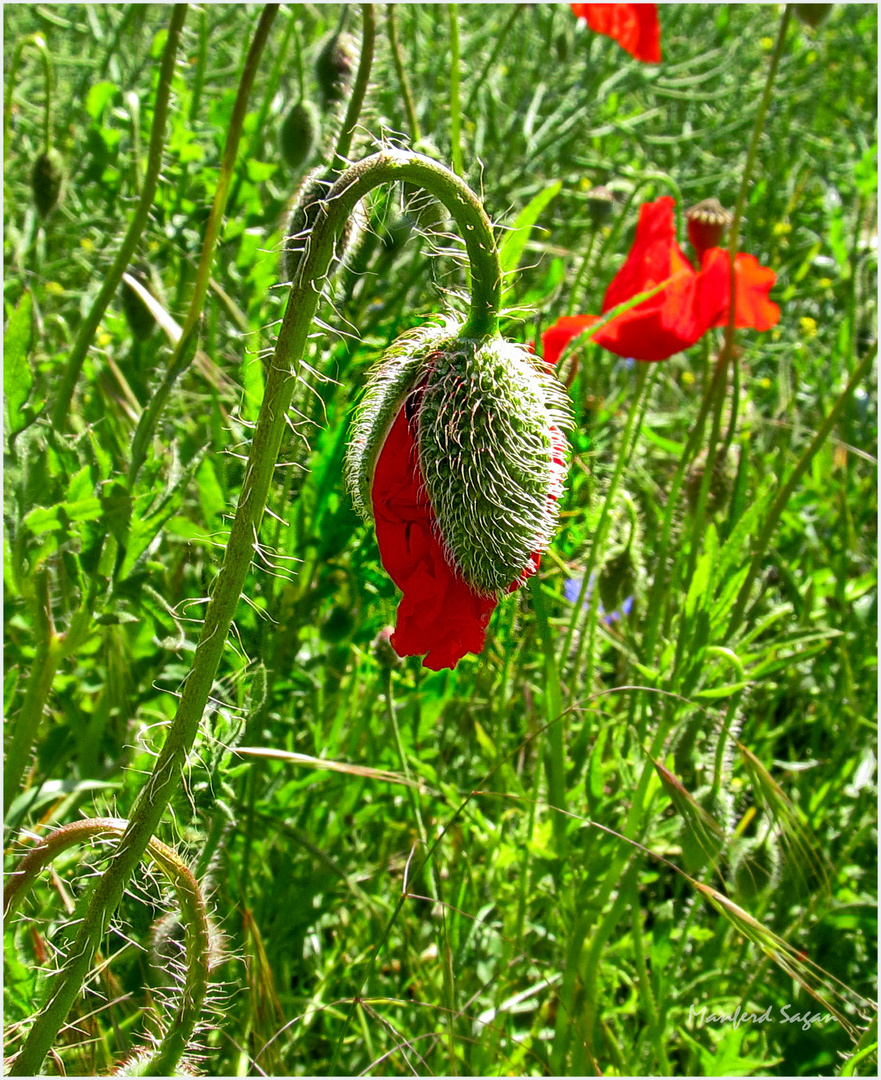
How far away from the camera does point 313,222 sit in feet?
2.35

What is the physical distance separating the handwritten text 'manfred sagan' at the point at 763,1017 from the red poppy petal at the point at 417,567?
2.56 feet

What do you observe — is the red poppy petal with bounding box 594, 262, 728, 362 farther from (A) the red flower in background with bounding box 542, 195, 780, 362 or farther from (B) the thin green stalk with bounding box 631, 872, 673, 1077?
(B) the thin green stalk with bounding box 631, 872, 673, 1077

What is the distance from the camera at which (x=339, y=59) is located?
1416 mm

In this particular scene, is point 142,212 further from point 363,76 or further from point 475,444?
point 475,444

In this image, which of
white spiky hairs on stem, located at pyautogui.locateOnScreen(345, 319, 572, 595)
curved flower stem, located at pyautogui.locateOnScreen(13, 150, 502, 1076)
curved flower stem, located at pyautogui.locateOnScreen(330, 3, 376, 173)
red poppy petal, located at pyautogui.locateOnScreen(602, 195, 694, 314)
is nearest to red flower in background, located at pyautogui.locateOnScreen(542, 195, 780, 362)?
red poppy petal, located at pyautogui.locateOnScreen(602, 195, 694, 314)

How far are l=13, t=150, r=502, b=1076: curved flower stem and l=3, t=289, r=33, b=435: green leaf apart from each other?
21.9 inches

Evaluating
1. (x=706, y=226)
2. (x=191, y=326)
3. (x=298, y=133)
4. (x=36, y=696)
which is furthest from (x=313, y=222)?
(x=706, y=226)

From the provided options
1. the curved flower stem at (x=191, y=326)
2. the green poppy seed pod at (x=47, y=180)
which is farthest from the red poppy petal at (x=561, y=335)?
the green poppy seed pod at (x=47, y=180)

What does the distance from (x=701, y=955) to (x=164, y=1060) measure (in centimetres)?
92

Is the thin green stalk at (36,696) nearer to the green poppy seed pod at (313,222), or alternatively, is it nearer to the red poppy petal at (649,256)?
the green poppy seed pod at (313,222)

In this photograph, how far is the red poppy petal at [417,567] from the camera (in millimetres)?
682

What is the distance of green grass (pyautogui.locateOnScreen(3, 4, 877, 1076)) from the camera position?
1.00 metres

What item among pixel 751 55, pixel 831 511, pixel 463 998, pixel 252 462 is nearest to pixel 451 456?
pixel 252 462

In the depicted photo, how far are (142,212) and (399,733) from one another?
70 cm
